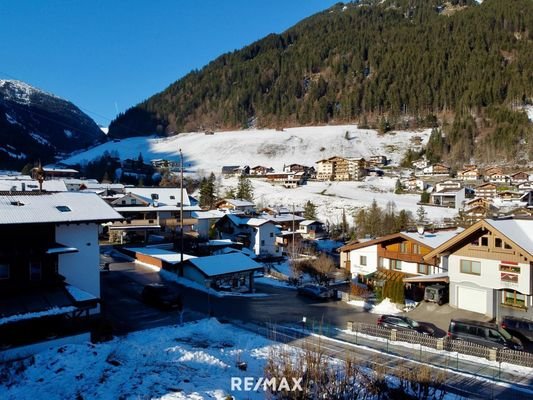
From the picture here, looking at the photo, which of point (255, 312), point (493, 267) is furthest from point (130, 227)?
point (493, 267)

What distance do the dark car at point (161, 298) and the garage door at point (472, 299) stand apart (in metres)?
16.8

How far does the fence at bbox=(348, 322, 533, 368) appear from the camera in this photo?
16.6 metres

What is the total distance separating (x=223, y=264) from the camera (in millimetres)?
30516

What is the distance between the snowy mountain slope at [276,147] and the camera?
14388 cm

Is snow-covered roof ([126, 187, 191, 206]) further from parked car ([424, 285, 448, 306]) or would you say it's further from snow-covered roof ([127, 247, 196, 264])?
parked car ([424, 285, 448, 306])

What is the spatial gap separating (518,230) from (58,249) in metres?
24.6

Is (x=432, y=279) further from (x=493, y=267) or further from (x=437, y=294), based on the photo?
(x=493, y=267)

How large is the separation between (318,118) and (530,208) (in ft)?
447

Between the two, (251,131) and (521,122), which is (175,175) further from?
(521,122)

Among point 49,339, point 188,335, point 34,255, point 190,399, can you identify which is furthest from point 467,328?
point 34,255

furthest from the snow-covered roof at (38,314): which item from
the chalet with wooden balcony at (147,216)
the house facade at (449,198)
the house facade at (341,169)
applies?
the house facade at (341,169)

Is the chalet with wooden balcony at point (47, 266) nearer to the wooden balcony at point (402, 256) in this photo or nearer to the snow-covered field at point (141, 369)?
the snow-covered field at point (141, 369)

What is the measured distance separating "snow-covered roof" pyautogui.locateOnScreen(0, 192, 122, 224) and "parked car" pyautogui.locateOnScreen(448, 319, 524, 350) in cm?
1751

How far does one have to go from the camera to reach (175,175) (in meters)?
118
